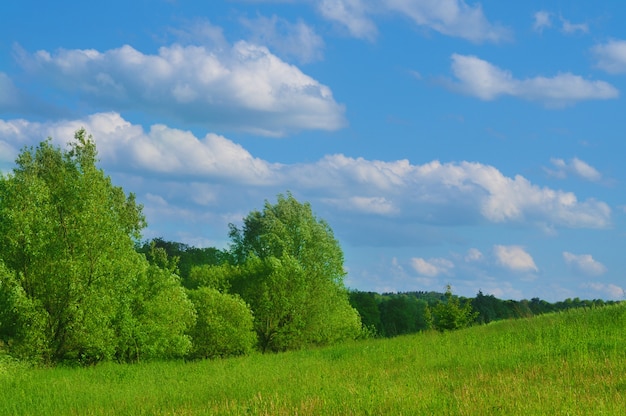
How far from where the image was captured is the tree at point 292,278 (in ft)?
157

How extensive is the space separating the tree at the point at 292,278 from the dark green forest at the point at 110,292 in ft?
0.35

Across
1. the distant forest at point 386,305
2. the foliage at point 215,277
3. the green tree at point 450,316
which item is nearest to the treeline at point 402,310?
the distant forest at point 386,305

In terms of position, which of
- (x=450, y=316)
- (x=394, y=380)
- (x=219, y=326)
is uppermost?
Answer: (x=450, y=316)

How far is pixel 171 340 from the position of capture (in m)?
36.3

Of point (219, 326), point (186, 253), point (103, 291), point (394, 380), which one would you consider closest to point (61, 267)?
point (103, 291)

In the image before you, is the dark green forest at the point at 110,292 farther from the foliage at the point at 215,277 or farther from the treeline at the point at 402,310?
the treeline at the point at 402,310

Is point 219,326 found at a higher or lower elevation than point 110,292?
lower

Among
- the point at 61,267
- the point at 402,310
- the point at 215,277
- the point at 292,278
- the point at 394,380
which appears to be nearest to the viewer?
the point at 394,380

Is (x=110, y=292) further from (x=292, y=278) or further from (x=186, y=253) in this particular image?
(x=186, y=253)

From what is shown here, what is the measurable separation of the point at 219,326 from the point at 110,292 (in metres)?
12.2

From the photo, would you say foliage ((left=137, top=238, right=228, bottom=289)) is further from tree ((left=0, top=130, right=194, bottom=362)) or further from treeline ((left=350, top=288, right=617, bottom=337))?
tree ((left=0, top=130, right=194, bottom=362))

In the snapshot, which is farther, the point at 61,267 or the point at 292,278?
the point at 292,278

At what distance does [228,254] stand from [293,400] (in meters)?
50.6

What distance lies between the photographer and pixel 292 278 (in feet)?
158
